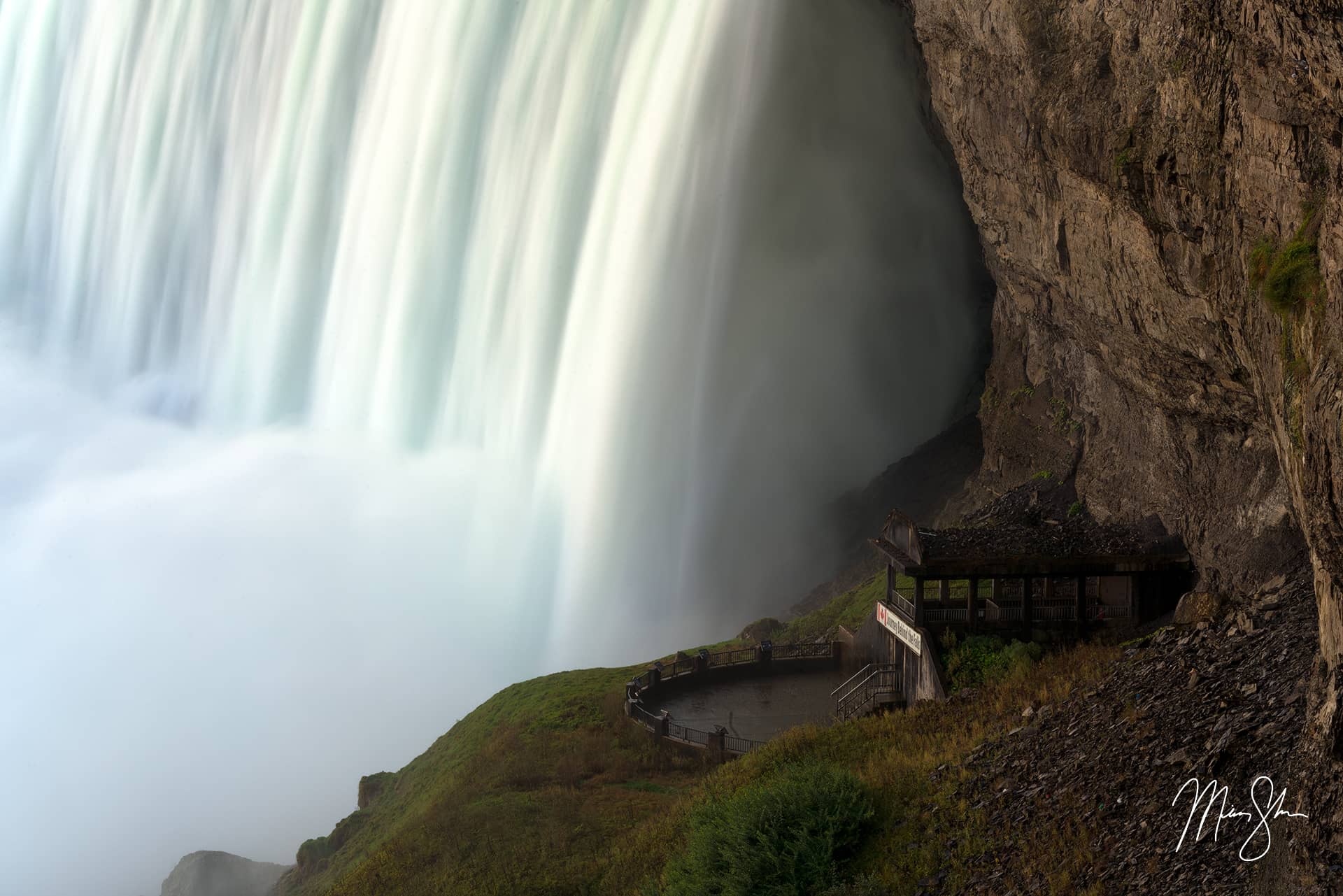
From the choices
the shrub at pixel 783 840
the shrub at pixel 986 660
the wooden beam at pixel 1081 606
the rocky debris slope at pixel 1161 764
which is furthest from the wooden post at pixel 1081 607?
the shrub at pixel 783 840

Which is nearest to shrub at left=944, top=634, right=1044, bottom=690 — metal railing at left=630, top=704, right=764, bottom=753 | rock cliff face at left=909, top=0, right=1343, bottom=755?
rock cliff face at left=909, top=0, right=1343, bottom=755

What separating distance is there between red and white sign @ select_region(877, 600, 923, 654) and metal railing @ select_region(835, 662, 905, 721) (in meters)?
0.64

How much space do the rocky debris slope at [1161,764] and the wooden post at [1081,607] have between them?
3.02 metres

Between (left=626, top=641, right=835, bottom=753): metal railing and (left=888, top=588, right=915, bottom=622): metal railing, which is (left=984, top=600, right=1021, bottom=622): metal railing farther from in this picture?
(left=626, top=641, right=835, bottom=753): metal railing

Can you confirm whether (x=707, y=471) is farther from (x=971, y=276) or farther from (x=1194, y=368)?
(x=1194, y=368)

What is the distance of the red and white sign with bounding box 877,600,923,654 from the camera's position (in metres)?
18.5

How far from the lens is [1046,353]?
2731 cm

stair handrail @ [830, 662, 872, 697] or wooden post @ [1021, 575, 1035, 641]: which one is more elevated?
wooden post @ [1021, 575, 1035, 641]

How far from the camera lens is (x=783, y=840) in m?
13.5

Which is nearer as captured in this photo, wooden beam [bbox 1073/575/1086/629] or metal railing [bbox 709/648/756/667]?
wooden beam [bbox 1073/575/1086/629]

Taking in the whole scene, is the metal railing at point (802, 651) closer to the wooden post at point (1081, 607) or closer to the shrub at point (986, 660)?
the shrub at point (986, 660)

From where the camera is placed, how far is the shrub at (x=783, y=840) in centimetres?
1319

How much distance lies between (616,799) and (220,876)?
14.7m

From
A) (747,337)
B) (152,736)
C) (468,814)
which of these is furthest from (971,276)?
(152,736)
